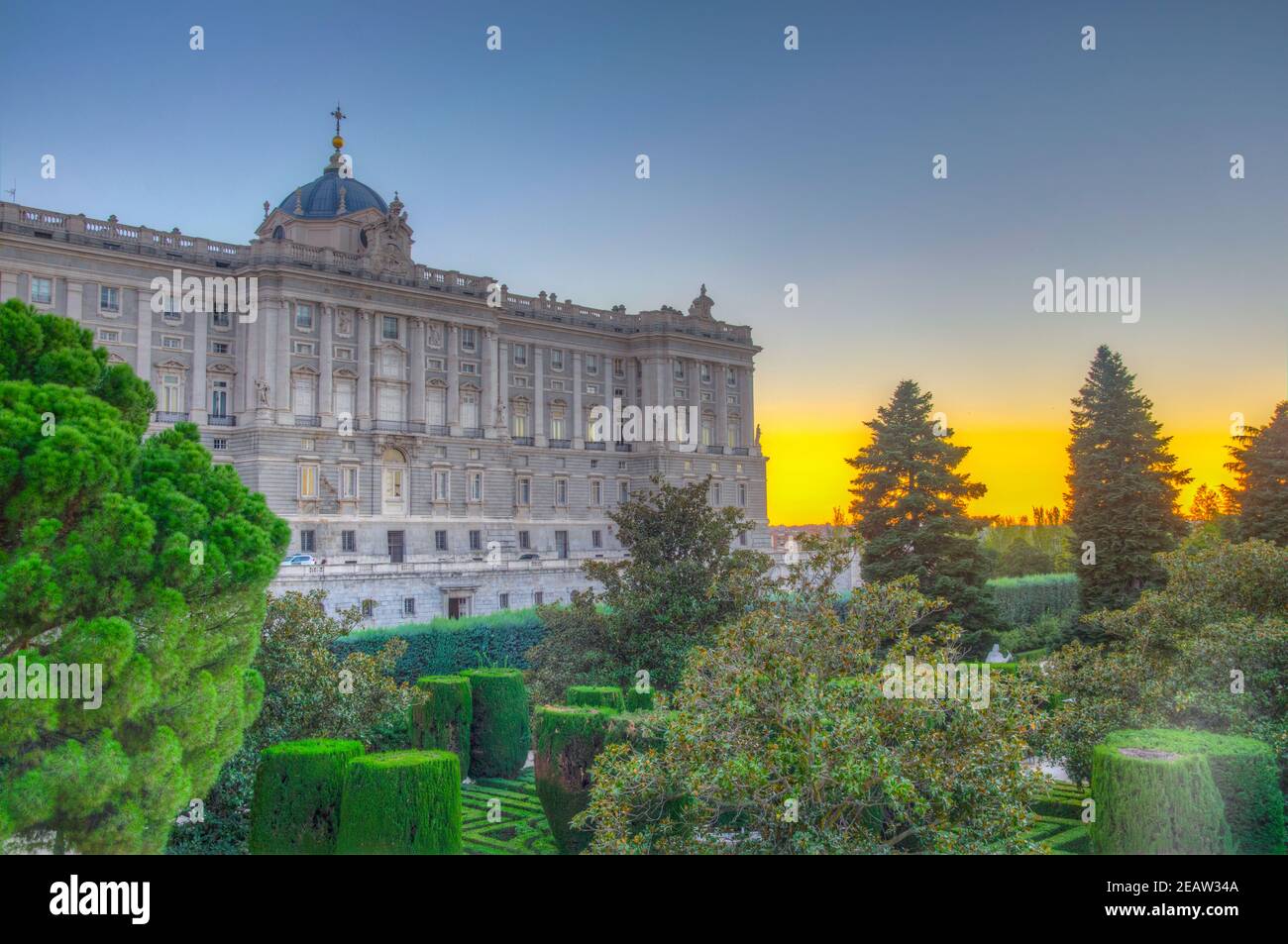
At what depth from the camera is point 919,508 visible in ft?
135

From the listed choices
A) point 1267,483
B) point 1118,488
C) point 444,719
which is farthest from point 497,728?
point 1267,483

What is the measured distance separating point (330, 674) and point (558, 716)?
13.3 feet

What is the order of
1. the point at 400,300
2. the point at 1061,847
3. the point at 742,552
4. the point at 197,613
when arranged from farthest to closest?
the point at 400,300
the point at 742,552
the point at 1061,847
the point at 197,613

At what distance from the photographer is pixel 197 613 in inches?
547

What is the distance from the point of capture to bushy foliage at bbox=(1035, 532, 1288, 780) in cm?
1752

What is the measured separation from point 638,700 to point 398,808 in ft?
29.0

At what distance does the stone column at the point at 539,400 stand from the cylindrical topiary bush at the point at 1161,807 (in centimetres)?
5990

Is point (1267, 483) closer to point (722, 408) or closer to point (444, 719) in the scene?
point (444, 719)

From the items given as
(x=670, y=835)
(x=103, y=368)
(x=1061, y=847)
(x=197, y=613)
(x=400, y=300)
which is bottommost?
(x=1061, y=847)

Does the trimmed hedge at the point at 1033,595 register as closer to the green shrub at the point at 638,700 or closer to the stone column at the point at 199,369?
the green shrub at the point at 638,700

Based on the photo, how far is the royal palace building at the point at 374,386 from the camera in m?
51.9

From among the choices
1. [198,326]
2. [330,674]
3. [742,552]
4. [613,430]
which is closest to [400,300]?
[198,326]

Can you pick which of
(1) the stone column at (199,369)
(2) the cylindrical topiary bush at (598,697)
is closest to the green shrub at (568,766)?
(2) the cylindrical topiary bush at (598,697)
